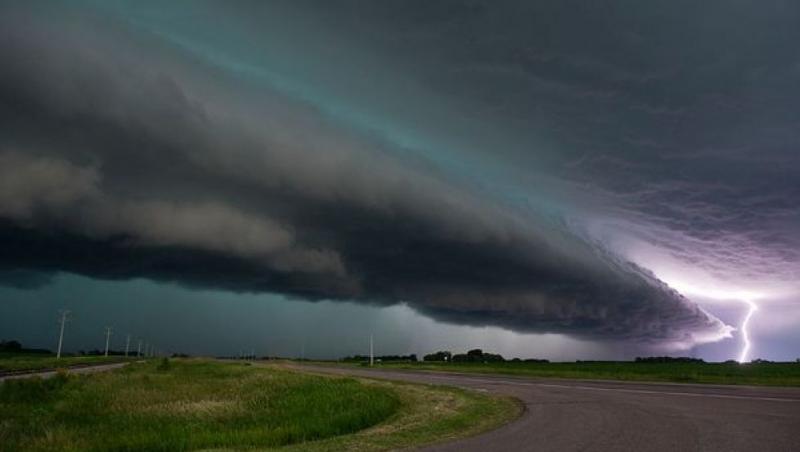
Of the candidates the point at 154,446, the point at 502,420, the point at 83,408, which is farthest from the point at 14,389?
the point at 502,420

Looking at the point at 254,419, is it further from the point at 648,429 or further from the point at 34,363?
the point at 34,363

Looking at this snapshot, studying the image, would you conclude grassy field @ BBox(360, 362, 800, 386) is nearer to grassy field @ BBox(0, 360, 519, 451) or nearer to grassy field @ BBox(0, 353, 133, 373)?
grassy field @ BBox(0, 360, 519, 451)

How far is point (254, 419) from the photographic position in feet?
72.2

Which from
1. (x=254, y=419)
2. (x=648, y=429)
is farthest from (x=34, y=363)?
(x=648, y=429)

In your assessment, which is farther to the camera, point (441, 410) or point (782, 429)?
point (441, 410)

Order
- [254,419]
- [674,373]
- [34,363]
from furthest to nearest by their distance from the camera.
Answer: [34,363] → [674,373] → [254,419]

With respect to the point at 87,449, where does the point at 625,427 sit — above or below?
above

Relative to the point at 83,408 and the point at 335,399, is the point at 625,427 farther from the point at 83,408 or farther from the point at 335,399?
the point at 83,408

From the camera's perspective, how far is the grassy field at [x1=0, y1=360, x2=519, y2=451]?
1608 cm

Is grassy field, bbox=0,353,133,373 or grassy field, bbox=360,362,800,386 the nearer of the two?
grassy field, bbox=360,362,800,386

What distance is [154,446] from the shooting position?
16.6 metres

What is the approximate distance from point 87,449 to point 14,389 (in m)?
26.4

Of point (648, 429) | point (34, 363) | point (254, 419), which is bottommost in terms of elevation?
Result: point (34, 363)

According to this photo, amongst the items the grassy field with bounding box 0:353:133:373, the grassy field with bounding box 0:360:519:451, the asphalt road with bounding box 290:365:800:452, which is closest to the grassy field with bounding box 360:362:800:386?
the asphalt road with bounding box 290:365:800:452
